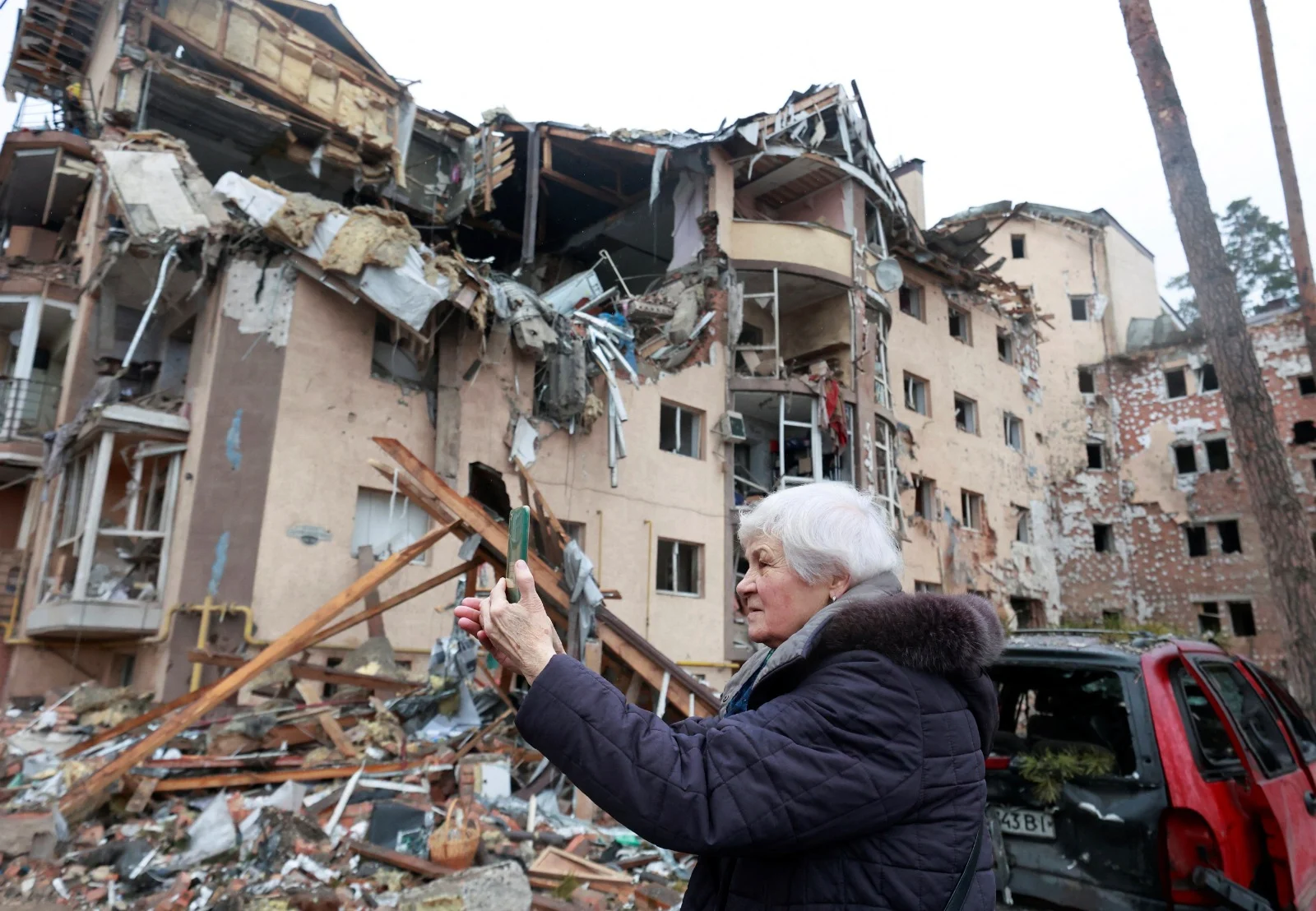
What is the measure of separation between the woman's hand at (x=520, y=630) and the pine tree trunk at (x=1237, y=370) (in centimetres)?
824

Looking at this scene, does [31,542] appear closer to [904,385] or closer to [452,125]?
[452,125]

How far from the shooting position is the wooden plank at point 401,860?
5.57 m

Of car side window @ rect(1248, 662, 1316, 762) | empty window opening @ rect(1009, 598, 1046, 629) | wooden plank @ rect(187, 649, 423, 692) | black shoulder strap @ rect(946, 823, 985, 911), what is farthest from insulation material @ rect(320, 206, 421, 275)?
empty window opening @ rect(1009, 598, 1046, 629)

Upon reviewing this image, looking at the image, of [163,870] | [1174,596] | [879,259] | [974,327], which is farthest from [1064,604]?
[163,870]

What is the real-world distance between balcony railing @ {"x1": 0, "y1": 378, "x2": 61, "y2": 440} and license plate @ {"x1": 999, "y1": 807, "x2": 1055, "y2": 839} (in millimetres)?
16918

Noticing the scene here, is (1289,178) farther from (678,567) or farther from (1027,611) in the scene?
→ (1027,611)

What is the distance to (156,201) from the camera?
12.1 meters

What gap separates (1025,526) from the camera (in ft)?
87.9

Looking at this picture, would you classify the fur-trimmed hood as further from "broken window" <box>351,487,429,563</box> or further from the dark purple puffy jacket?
"broken window" <box>351,487,429,563</box>

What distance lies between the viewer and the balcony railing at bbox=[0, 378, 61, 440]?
49.1ft

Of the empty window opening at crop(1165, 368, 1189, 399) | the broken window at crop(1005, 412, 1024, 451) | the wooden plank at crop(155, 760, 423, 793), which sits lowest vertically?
the wooden plank at crop(155, 760, 423, 793)

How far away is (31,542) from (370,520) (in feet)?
21.7

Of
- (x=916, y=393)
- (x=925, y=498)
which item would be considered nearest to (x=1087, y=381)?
(x=916, y=393)

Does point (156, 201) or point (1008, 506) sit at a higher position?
point (156, 201)
